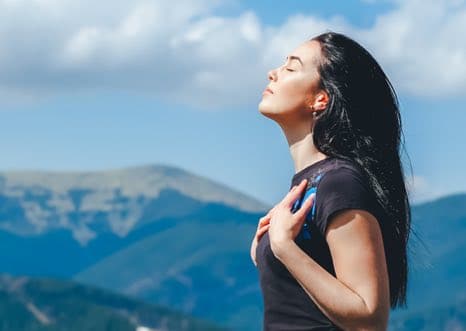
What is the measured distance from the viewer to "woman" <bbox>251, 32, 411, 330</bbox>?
170 inches

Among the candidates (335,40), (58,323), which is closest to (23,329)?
(58,323)

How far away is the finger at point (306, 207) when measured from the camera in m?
4.35

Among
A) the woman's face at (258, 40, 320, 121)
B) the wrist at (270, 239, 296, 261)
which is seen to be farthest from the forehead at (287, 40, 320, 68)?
the wrist at (270, 239, 296, 261)

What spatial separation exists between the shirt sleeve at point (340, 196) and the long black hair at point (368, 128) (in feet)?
0.48

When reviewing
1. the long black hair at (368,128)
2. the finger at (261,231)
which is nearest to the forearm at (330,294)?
the long black hair at (368,128)

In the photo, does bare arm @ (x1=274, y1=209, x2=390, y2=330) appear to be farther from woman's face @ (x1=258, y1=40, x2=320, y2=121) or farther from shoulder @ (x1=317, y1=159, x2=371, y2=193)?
woman's face @ (x1=258, y1=40, x2=320, y2=121)

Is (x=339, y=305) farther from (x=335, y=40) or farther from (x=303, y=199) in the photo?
(x=335, y=40)

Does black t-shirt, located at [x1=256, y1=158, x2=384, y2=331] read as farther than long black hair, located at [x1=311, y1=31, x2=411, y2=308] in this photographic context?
No

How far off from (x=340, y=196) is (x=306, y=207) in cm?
13

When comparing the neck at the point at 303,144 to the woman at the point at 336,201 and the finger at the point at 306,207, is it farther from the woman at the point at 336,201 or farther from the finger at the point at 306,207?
the finger at the point at 306,207

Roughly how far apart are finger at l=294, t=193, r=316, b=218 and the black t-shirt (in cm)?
2

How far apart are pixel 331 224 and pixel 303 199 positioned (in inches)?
8.5

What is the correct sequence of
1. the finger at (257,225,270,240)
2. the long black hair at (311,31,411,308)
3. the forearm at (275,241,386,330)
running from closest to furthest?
the forearm at (275,241,386,330) < the long black hair at (311,31,411,308) < the finger at (257,225,270,240)

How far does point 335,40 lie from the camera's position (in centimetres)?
475
